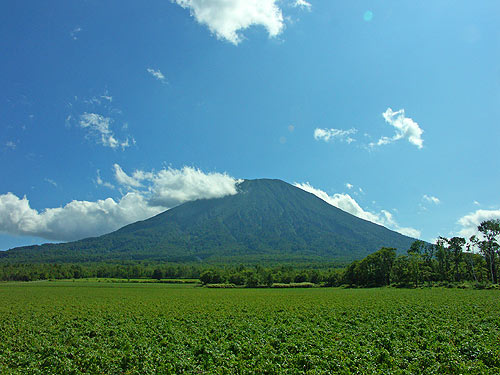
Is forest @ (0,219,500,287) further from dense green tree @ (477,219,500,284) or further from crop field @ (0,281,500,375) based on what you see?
crop field @ (0,281,500,375)

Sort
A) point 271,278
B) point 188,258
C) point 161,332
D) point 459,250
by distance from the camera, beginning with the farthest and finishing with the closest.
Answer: point 188,258 → point 271,278 → point 459,250 → point 161,332

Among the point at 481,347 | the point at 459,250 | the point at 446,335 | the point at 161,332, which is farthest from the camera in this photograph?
the point at 459,250

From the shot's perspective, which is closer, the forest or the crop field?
the crop field

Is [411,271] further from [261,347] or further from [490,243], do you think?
[261,347]

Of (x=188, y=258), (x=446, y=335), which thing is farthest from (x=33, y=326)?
(x=188, y=258)

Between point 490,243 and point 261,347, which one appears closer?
point 261,347

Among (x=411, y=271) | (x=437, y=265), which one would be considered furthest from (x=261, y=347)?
(x=437, y=265)

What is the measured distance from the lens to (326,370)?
10812 millimetres

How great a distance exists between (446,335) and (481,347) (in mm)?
2510

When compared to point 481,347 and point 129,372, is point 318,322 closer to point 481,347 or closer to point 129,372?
point 481,347

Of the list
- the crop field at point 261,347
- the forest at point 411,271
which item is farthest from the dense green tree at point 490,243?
the crop field at point 261,347

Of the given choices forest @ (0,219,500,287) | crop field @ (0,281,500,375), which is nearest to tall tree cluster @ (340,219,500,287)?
forest @ (0,219,500,287)

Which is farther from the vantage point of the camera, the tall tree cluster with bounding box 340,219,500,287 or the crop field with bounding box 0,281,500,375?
the tall tree cluster with bounding box 340,219,500,287

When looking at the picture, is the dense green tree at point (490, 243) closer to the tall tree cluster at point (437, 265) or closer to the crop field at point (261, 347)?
the tall tree cluster at point (437, 265)
